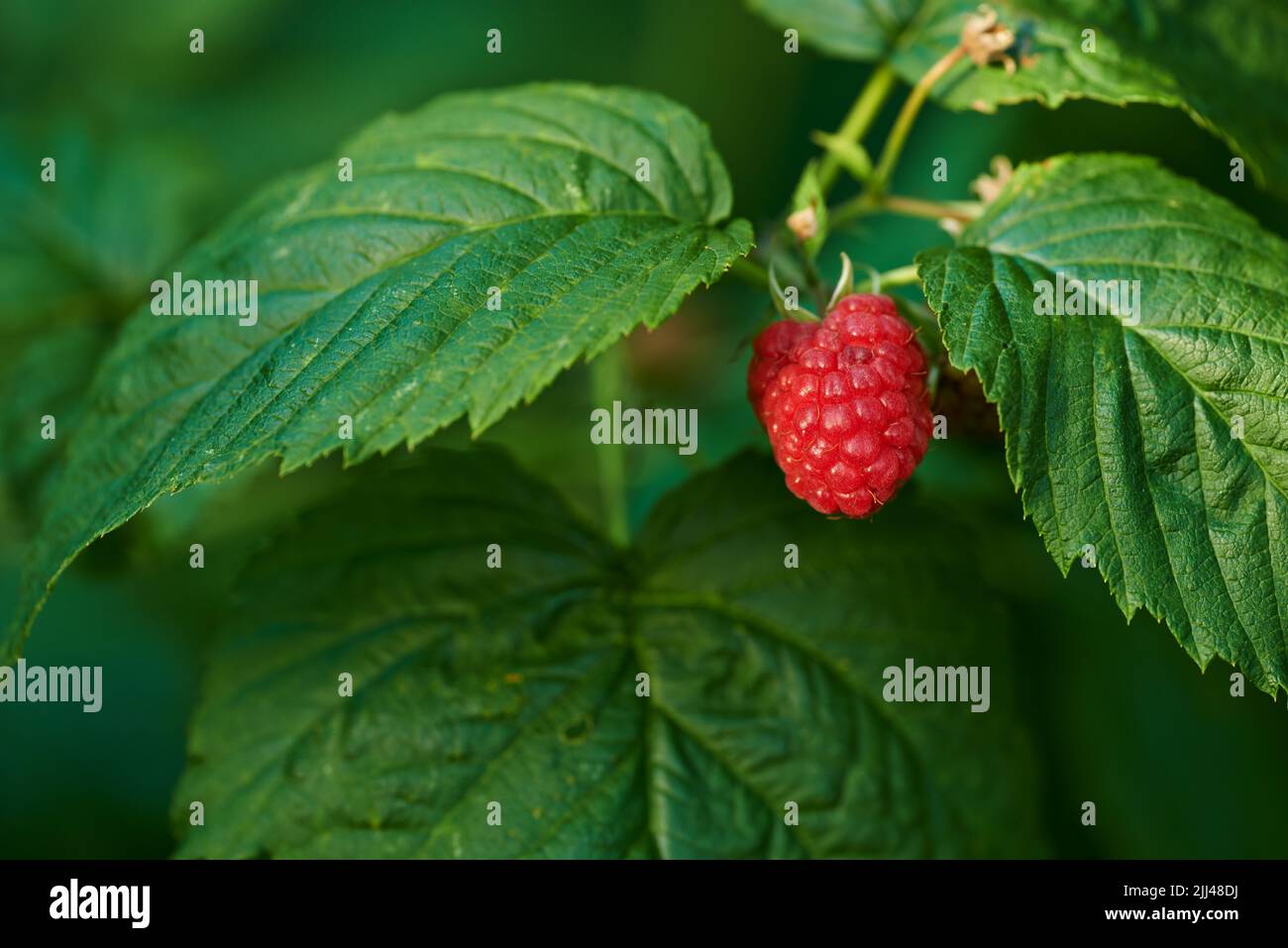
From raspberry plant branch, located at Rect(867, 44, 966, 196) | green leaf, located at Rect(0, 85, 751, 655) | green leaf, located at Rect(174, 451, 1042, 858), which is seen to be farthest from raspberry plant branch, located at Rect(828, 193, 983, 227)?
green leaf, located at Rect(174, 451, 1042, 858)

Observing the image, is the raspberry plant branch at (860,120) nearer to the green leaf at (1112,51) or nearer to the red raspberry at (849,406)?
the green leaf at (1112,51)

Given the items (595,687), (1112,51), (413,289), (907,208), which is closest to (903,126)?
(907,208)

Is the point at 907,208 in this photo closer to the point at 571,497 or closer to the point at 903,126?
the point at 903,126

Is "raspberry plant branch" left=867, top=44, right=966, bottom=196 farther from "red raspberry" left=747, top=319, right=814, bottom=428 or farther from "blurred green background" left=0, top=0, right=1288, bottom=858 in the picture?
"red raspberry" left=747, top=319, right=814, bottom=428

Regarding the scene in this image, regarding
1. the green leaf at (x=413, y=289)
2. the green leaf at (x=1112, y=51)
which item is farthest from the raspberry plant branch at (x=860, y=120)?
the green leaf at (x=413, y=289)

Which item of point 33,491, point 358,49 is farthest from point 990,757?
point 358,49
